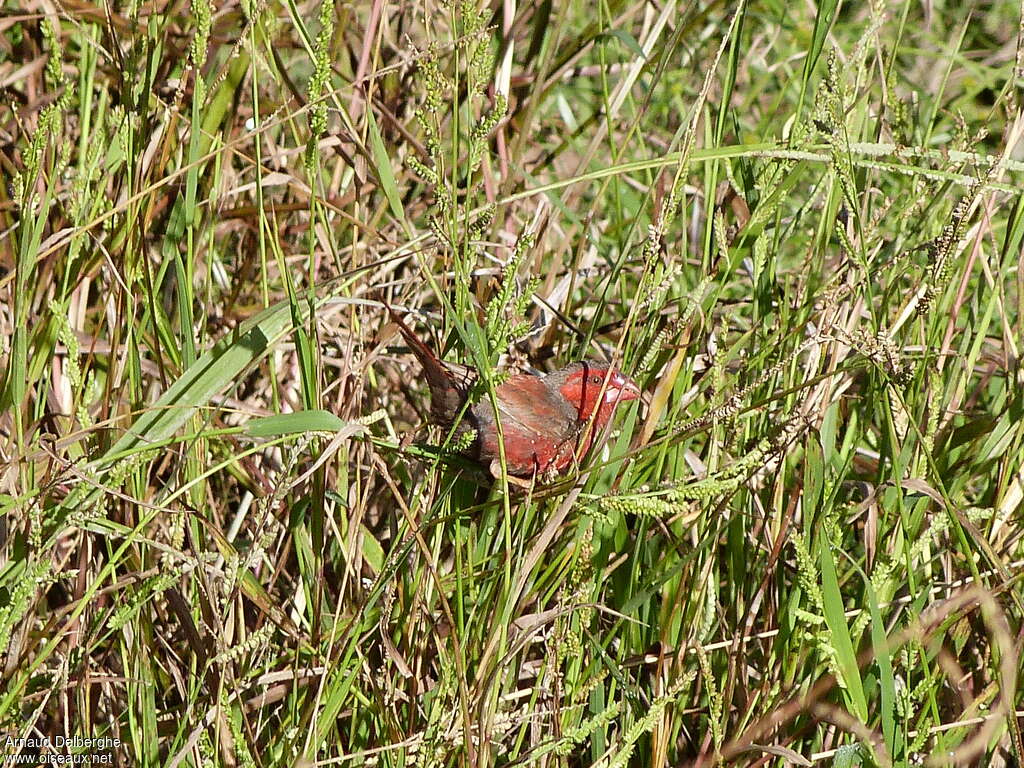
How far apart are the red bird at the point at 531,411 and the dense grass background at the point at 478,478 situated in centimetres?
7

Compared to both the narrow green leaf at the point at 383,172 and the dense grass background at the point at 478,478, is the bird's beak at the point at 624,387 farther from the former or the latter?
the narrow green leaf at the point at 383,172

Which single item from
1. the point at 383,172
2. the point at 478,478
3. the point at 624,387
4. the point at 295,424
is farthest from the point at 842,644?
the point at 383,172

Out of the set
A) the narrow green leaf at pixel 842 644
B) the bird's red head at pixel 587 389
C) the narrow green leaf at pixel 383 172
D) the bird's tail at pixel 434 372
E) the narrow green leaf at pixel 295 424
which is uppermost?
the narrow green leaf at pixel 383 172

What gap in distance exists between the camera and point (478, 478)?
2.23 metres

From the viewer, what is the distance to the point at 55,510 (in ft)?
6.12

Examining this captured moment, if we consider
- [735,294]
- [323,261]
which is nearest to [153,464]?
[323,261]

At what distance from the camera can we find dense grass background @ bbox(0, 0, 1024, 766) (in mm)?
1829

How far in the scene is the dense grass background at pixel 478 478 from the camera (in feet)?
6.00

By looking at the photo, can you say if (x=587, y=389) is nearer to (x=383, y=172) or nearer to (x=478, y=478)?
(x=478, y=478)

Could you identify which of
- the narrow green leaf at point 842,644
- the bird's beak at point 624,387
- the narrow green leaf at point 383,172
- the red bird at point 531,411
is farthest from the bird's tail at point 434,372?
the narrow green leaf at point 842,644

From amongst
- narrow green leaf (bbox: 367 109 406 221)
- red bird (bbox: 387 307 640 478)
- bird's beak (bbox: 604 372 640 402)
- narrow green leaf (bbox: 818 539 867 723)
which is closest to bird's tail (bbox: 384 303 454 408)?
red bird (bbox: 387 307 640 478)

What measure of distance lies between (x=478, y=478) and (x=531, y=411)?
0.33 m

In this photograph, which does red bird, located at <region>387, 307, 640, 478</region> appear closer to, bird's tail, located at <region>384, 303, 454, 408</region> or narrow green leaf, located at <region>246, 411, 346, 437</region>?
bird's tail, located at <region>384, 303, 454, 408</region>

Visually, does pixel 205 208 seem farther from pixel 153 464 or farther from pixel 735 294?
pixel 735 294
